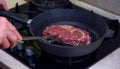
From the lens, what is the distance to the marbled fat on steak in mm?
1021

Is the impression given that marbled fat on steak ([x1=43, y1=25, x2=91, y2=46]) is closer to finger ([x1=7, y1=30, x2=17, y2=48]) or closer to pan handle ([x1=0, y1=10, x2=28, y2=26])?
pan handle ([x1=0, y1=10, x2=28, y2=26])

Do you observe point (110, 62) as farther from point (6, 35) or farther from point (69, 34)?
point (6, 35)

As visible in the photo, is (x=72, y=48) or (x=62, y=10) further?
(x=62, y=10)

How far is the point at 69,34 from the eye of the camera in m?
1.07

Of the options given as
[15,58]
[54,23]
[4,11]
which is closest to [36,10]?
[54,23]

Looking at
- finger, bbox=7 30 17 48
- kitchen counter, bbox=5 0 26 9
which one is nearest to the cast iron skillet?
finger, bbox=7 30 17 48

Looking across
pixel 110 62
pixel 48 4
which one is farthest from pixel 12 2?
pixel 110 62

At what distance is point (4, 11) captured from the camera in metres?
1.02

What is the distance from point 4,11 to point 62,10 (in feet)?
0.86

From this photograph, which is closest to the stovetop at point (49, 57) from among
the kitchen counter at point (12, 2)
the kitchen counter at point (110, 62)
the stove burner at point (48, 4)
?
the kitchen counter at point (110, 62)

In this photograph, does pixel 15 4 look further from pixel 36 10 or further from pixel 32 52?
pixel 32 52

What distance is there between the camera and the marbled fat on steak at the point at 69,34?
3.35ft

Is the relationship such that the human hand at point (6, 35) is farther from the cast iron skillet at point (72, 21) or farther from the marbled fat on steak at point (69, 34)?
the marbled fat on steak at point (69, 34)

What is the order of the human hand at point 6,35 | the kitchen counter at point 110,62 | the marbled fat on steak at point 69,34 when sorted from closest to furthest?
the human hand at point 6,35 → the kitchen counter at point 110,62 → the marbled fat on steak at point 69,34
